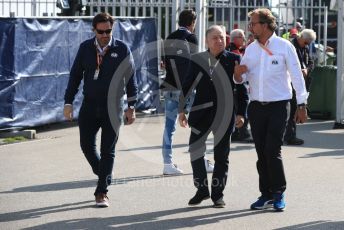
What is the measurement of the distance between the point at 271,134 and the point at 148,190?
72.3 inches

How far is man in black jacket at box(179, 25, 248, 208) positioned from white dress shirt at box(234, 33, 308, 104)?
317mm

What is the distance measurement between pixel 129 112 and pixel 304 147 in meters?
4.92

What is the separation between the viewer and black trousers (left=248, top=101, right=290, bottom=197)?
27.2ft

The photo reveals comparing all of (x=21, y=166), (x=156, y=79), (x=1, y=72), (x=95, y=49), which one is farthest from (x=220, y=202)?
(x=156, y=79)

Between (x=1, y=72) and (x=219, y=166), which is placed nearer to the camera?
(x=219, y=166)

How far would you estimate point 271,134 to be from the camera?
830 centimetres

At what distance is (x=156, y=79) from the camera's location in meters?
18.1

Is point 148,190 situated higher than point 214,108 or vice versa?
point 214,108

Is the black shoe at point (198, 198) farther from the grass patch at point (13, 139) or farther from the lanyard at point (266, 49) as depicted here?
the grass patch at point (13, 139)

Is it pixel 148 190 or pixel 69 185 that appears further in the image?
pixel 69 185

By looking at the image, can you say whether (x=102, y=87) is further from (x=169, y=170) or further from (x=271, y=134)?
(x=169, y=170)

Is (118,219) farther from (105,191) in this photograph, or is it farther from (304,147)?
(304,147)

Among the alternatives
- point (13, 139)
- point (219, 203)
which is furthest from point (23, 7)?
point (219, 203)

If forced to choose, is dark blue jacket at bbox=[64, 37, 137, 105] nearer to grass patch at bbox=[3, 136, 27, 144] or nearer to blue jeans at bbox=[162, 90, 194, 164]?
blue jeans at bbox=[162, 90, 194, 164]
